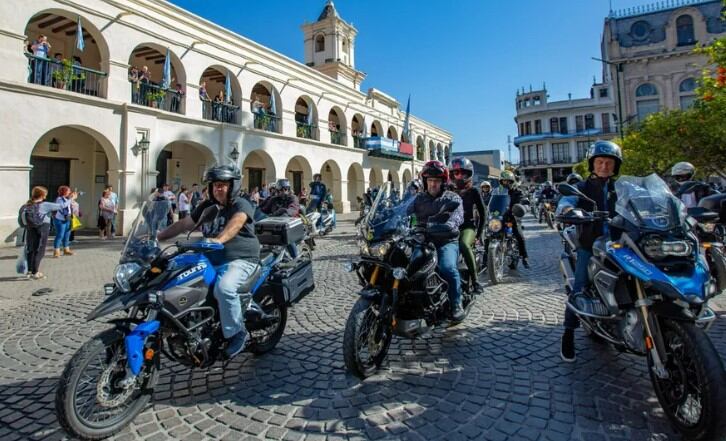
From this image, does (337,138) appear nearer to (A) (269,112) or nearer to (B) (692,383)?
(A) (269,112)

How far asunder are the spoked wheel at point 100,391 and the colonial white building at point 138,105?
935 cm

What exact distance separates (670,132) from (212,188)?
54.2ft

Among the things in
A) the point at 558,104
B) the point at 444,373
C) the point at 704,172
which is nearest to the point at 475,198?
the point at 444,373

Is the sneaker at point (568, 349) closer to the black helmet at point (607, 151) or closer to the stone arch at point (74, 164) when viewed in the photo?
the black helmet at point (607, 151)

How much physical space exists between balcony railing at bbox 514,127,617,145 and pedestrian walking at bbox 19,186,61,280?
70837 millimetres

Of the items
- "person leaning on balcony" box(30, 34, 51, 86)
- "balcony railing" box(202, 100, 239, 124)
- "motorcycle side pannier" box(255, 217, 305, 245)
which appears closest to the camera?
"motorcycle side pannier" box(255, 217, 305, 245)

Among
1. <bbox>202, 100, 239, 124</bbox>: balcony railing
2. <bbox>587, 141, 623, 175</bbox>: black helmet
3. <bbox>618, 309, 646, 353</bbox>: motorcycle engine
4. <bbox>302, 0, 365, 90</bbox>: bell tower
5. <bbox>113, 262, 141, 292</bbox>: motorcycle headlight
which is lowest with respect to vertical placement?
<bbox>618, 309, 646, 353</bbox>: motorcycle engine

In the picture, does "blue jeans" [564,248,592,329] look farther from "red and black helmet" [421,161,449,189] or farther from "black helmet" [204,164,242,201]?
"black helmet" [204,164,242,201]

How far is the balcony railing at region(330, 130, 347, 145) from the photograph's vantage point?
83.2 feet

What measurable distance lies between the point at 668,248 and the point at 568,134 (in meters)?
72.0

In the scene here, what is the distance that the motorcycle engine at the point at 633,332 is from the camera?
2447 mm

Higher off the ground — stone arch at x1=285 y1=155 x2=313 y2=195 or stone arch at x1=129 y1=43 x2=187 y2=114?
stone arch at x1=129 y1=43 x2=187 y2=114

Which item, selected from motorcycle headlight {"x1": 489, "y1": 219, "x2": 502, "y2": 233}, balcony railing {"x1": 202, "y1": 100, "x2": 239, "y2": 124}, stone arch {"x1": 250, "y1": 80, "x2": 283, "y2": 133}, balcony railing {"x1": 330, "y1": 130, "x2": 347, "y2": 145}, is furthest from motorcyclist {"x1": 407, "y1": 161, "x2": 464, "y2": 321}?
balcony railing {"x1": 330, "y1": 130, "x2": 347, "y2": 145}

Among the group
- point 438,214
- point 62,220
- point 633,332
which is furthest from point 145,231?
point 62,220
